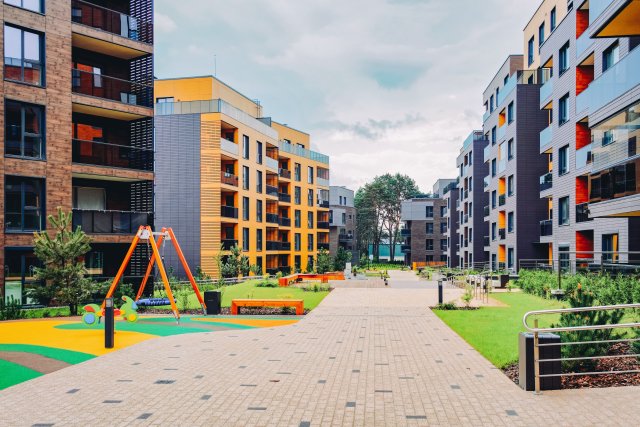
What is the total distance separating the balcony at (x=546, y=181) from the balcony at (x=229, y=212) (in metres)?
23.0

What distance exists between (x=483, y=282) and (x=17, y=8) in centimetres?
2385

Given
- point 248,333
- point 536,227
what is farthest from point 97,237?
point 536,227

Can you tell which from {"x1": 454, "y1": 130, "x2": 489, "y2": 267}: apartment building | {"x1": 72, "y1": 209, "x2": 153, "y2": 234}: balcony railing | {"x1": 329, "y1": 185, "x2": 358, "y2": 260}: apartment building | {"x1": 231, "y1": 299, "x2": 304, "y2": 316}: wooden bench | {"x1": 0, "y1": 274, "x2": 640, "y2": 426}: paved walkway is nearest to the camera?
{"x1": 0, "y1": 274, "x2": 640, "y2": 426}: paved walkway

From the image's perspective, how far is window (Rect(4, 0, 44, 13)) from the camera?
21062 millimetres

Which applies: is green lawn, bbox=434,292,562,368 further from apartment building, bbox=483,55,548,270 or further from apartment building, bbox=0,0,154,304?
apartment building, bbox=0,0,154,304

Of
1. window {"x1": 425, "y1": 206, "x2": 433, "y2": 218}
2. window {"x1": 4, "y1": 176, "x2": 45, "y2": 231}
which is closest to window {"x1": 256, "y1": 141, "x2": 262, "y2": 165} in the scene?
window {"x1": 4, "y1": 176, "x2": 45, "y2": 231}

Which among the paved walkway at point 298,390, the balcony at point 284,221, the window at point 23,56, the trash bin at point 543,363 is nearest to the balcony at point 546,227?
the paved walkway at point 298,390

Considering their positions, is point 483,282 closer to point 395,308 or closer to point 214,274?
point 395,308

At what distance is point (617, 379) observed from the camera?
8.66 metres

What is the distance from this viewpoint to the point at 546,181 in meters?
33.5

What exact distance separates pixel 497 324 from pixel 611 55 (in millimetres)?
15344

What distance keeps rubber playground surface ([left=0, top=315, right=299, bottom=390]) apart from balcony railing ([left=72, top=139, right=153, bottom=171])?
930cm

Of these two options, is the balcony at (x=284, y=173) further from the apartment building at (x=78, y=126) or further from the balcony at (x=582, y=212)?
the balcony at (x=582, y=212)

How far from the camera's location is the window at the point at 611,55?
73.8 ft
